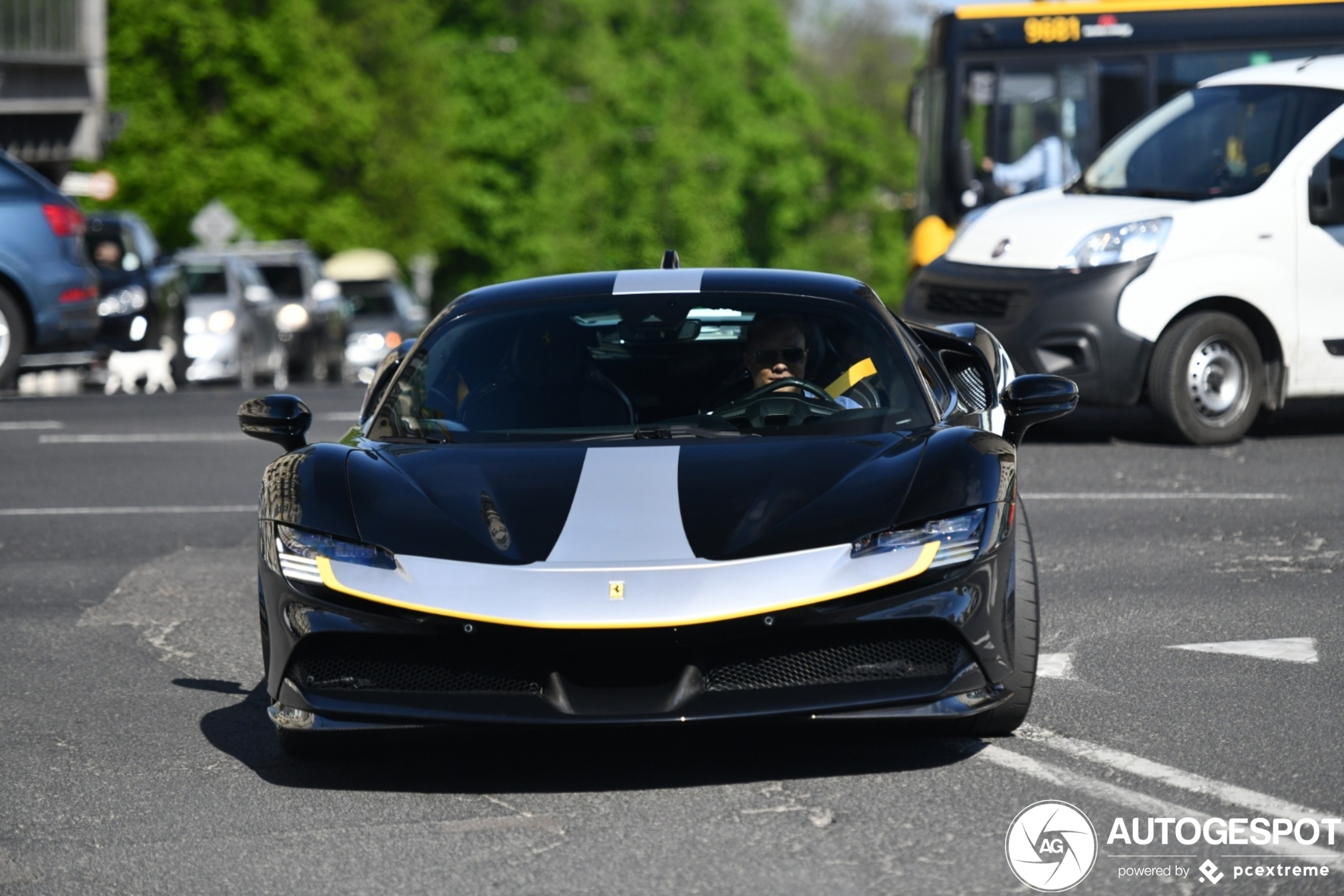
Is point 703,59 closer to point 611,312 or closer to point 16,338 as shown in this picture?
point 16,338

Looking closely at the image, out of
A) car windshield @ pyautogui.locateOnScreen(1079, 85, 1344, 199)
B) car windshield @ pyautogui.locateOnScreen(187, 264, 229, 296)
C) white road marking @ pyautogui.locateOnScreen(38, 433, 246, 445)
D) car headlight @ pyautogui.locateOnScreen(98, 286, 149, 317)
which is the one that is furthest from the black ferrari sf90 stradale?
car windshield @ pyautogui.locateOnScreen(187, 264, 229, 296)

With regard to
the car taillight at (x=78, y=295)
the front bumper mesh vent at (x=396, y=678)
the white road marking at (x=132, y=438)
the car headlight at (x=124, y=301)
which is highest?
the front bumper mesh vent at (x=396, y=678)

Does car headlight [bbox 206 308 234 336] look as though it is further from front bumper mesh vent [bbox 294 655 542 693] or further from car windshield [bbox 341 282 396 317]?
front bumper mesh vent [bbox 294 655 542 693]

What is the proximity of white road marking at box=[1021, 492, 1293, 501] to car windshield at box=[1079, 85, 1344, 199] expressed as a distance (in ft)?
8.66

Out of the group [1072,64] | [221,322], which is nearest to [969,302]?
[1072,64]

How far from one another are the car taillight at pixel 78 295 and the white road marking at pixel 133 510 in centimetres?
649

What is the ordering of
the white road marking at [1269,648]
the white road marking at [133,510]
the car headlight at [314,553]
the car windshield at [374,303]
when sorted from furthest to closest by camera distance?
the car windshield at [374,303]
the white road marking at [133,510]
the white road marking at [1269,648]
the car headlight at [314,553]

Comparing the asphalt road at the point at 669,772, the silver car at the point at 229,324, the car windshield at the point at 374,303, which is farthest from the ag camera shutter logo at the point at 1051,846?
the car windshield at the point at 374,303

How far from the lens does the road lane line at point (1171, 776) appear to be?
15.1 feet

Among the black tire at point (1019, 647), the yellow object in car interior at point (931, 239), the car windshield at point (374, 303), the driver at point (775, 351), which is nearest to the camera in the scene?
the black tire at point (1019, 647)

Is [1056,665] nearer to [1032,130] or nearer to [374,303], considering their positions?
[1032,130]

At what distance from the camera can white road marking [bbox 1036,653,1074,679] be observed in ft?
20.4

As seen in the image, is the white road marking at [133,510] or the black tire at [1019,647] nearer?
the black tire at [1019,647]

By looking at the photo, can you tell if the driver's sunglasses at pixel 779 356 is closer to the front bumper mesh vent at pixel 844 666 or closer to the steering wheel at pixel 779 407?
the steering wheel at pixel 779 407
